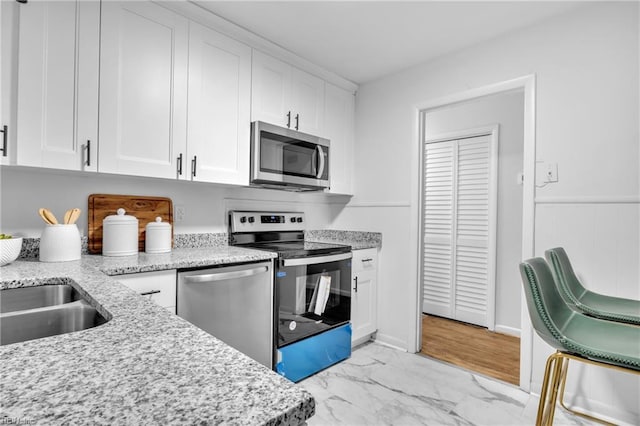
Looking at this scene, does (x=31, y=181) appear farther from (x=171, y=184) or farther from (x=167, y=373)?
(x=167, y=373)

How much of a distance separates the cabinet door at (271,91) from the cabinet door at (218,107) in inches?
2.3

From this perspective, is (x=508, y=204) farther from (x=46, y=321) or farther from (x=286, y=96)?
(x=46, y=321)

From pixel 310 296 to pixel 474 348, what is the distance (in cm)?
152

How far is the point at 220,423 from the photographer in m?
0.36

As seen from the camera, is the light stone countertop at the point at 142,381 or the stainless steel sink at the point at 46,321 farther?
the stainless steel sink at the point at 46,321

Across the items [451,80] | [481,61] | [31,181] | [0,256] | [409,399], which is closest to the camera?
[0,256]

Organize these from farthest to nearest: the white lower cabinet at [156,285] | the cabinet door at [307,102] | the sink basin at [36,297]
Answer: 1. the cabinet door at [307,102]
2. the white lower cabinet at [156,285]
3. the sink basin at [36,297]

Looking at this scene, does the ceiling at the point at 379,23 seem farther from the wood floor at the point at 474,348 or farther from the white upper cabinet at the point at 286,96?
the wood floor at the point at 474,348

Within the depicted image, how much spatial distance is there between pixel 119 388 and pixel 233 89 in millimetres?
1998

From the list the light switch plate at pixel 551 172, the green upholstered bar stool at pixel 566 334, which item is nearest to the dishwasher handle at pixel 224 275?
the green upholstered bar stool at pixel 566 334

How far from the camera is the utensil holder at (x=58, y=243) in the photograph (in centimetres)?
150

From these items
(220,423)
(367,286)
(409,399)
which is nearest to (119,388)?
(220,423)

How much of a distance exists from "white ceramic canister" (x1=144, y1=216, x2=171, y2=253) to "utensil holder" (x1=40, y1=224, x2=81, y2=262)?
0.37 m

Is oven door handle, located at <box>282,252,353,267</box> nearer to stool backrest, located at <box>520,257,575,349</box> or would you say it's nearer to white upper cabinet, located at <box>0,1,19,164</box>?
stool backrest, located at <box>520,257,575,349</box>
